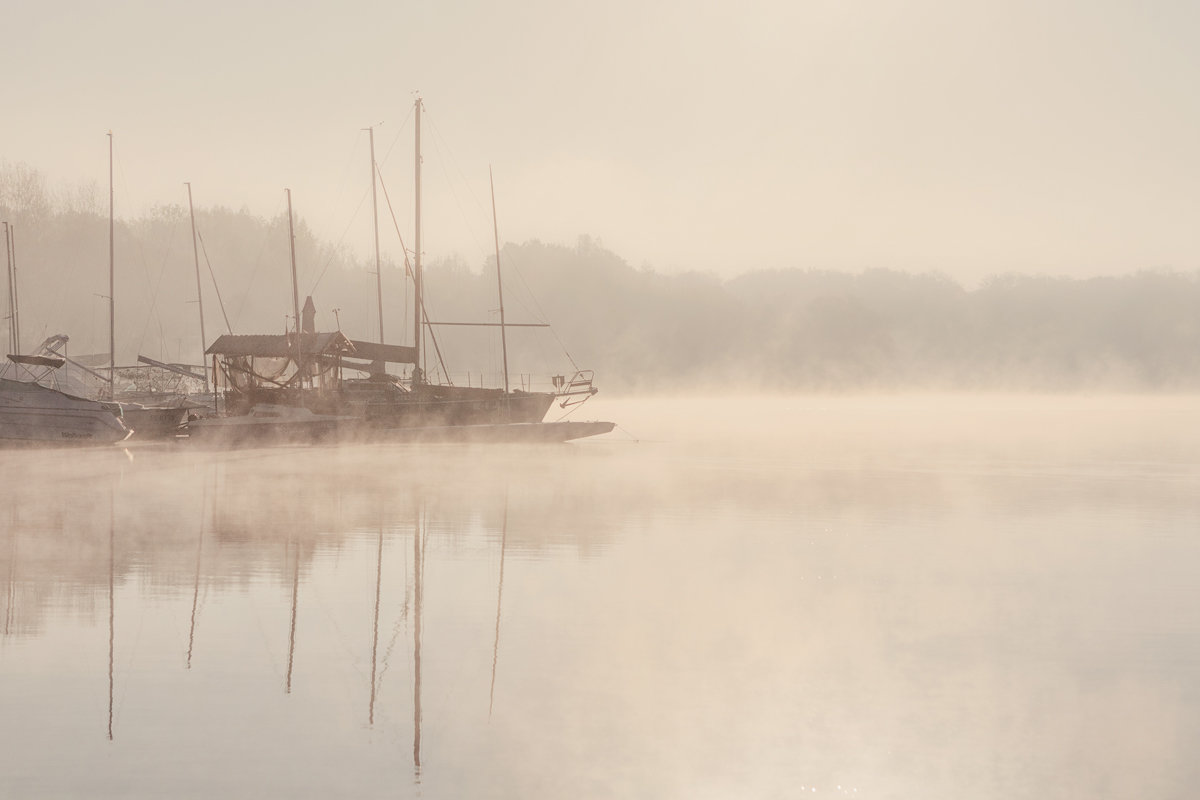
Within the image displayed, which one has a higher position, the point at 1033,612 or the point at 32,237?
the point at 32,237

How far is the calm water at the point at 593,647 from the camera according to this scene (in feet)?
30.1

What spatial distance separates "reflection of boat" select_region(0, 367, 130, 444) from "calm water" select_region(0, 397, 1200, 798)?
22.2 metres

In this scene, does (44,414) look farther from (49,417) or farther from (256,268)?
(256,268)

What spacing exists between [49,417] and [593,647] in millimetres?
43753

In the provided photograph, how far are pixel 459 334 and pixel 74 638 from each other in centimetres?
16856

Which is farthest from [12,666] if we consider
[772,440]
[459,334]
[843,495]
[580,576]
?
[459,334]

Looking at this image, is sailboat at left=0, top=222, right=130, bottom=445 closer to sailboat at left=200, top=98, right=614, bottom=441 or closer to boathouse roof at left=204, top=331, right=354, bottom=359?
sailboat at left=200, top=98, right=614, bottom=441

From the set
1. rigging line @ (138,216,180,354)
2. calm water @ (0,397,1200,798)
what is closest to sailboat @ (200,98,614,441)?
calm water @ (0,397,1200,798)

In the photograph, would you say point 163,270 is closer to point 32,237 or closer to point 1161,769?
point 32,237

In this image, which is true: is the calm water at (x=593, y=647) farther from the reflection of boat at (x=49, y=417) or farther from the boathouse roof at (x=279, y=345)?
the boathouse roof at (x=279, y=345)

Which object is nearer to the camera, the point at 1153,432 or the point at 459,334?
the point at 1153,432

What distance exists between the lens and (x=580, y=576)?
18.3 meters

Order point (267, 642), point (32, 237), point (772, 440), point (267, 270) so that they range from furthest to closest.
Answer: point (267, 270)
point (32, 237)
point (772, 440)
point (267, 642)

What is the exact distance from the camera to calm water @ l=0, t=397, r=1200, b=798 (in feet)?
30.1
